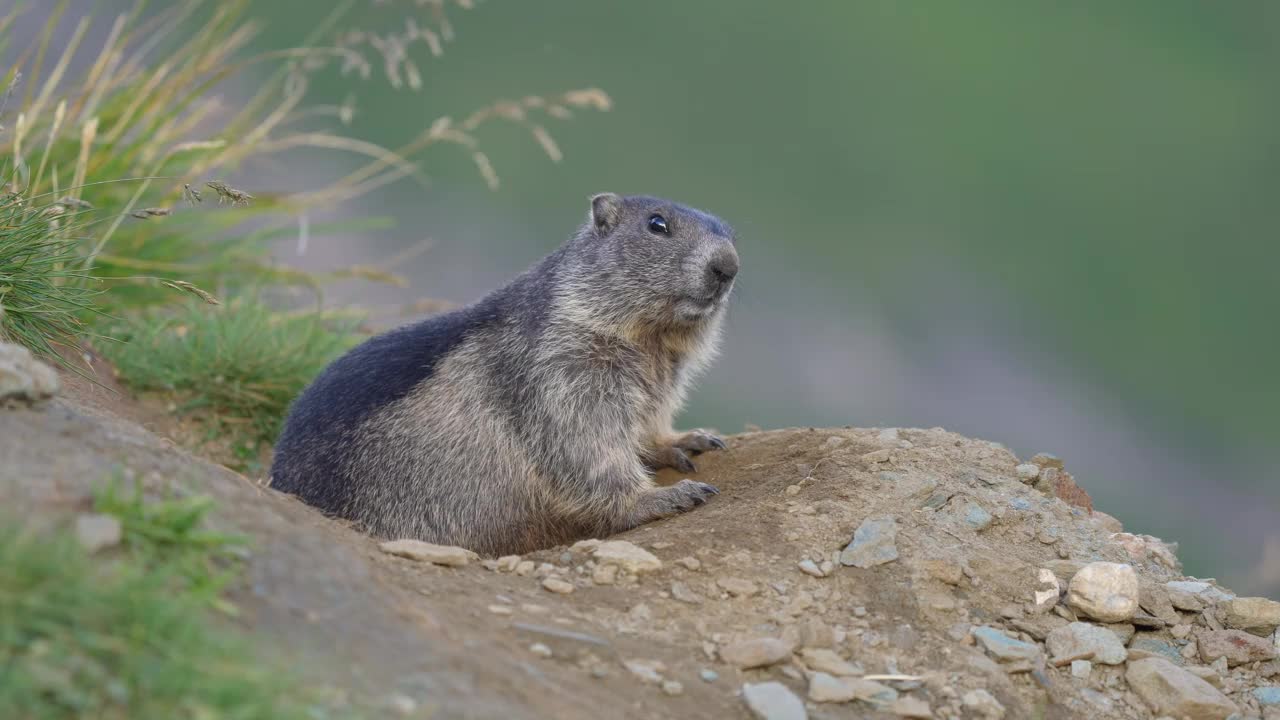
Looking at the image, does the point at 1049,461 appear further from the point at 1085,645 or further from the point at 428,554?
the point at 428,554

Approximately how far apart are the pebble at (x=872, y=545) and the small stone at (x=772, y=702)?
1062 mm

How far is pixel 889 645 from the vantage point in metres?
4.36

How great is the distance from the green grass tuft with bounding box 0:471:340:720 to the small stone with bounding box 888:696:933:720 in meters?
2.03

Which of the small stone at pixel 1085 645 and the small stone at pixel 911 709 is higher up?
the small stone at pixel 1085 645

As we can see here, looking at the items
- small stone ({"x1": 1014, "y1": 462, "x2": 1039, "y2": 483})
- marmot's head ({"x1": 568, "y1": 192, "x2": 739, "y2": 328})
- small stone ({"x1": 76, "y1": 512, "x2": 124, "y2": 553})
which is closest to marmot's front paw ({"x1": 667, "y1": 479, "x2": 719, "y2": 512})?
marmot's head ({"x1": 568, "y1": 192, "x2": 739, "y2": 328})

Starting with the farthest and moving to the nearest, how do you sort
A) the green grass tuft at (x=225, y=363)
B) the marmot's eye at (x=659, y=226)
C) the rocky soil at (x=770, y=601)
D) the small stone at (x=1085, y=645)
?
1. the green grass tuft at (x=225, y=363)
2. the marmot's eye at (x=659, y=226)
3. the small stone at (x=1085, y=645)
4. the rocky soil at (x=770, y=601)

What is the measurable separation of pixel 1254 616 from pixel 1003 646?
1.27m

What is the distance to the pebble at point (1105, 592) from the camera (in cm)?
474

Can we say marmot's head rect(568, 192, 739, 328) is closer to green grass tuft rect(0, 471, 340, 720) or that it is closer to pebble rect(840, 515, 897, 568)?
pebble rect(840, 515, 897, 568)

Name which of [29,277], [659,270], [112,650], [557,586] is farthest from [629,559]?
[29,277]

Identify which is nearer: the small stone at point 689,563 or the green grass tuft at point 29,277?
the small stone at point 689,563

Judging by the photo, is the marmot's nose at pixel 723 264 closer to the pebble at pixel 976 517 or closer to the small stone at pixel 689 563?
the pebble at pixel 976 517

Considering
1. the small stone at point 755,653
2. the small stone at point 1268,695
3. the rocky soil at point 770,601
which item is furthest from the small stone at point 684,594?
the small stone at point 1268,695

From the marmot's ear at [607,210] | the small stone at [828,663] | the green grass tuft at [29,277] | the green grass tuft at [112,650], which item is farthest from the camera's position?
the marmot's ear at [607,210]
